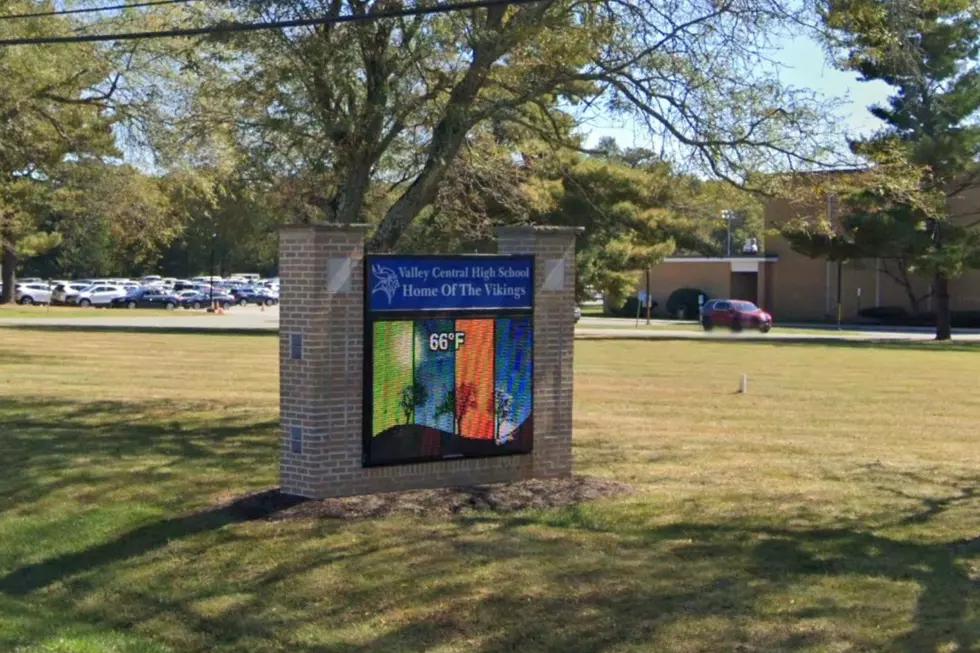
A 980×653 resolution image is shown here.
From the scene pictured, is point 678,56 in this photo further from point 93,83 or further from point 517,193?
point 93,83

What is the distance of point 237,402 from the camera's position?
1784cm

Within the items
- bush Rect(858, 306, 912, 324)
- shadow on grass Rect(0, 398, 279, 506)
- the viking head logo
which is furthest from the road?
the viking head logo

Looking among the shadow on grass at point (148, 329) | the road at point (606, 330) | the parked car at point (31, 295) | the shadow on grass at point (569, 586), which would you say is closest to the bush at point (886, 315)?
the road at point (606, 330)

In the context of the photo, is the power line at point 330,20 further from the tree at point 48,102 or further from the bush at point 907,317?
the bush at point 907,317

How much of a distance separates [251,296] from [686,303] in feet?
102

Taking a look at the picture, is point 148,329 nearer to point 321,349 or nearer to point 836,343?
point 836,343

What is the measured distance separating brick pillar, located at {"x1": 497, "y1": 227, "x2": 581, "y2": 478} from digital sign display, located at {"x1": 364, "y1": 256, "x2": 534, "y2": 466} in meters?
0.14

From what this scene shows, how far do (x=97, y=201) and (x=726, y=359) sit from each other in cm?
1643

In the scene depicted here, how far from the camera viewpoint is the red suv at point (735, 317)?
2052 inches

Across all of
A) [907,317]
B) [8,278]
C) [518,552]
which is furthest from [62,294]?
[518,552]

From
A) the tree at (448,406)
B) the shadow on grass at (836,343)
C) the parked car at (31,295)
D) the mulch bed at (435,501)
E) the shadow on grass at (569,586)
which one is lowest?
the shadow on grass at (569,586)

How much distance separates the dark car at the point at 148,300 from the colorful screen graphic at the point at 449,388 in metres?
66.4

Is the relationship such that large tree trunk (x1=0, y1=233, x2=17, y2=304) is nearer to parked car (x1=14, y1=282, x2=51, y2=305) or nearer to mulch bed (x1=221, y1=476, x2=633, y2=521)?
parked car (x1=14, y1=282, x2=51, y2=305)

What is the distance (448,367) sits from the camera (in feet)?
33.6
